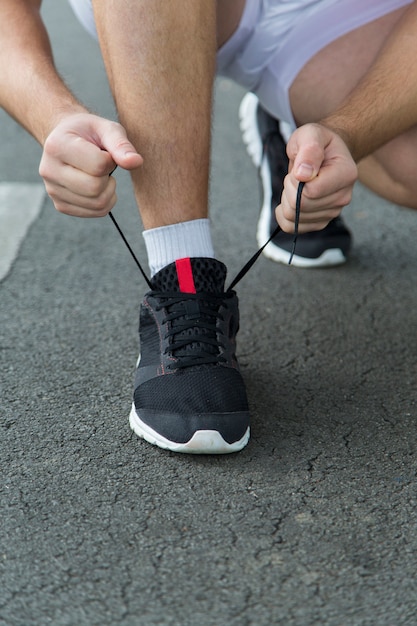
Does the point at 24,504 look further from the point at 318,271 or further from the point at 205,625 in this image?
the point at 318,271

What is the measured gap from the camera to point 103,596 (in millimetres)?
979

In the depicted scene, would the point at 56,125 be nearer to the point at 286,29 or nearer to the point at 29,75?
the point at 29,75

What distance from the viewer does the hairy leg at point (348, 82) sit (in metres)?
1.55

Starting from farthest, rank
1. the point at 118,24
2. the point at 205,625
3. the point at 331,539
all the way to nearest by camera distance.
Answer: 1. the point at 118,24
2. the point at 331,539
3. the point at 205,625

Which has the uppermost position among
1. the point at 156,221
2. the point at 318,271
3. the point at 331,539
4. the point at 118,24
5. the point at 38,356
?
the point at 118,24

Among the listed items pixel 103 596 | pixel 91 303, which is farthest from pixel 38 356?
pixel 103 596

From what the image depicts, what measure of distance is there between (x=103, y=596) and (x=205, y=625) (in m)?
0.12

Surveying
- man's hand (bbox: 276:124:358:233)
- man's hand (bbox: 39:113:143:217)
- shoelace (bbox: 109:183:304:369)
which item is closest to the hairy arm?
man's hand (bbox: 39:113:143:217)

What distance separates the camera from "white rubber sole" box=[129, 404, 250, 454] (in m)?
1.22

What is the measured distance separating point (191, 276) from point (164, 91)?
28cm

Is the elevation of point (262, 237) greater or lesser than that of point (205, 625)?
lesser

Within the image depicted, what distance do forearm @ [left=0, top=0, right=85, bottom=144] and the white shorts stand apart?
0.10 metres

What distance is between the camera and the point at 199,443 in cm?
123

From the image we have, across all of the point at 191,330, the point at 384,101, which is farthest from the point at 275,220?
the point at 191,330
